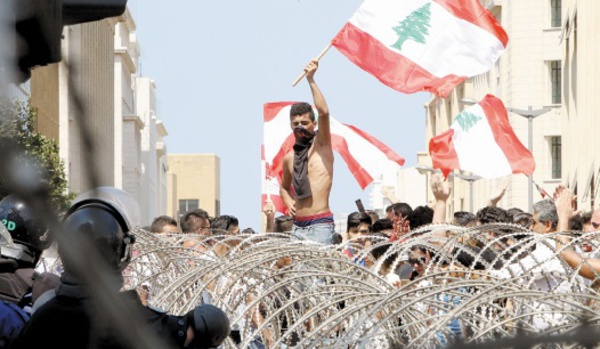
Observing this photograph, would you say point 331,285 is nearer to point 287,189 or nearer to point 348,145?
point 287,189

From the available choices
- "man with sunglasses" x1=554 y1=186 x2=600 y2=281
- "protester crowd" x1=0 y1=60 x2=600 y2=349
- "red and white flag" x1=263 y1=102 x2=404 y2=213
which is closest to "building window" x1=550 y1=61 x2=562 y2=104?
"red and white flag" x1=263 y1=102 x2=404 y2=213

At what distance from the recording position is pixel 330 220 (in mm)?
9461

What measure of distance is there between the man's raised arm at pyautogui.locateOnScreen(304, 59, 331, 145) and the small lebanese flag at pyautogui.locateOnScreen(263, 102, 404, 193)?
8.76 metres

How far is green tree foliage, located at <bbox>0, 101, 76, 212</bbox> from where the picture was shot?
123 cm

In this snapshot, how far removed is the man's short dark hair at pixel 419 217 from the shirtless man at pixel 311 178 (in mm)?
2589

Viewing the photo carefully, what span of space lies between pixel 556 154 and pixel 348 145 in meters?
34.0

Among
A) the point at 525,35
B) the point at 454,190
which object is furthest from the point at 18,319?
the point at 454,190

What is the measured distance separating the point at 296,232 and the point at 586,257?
288cm

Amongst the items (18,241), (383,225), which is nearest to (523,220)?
(383,225)

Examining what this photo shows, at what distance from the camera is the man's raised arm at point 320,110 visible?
8953 millimetres

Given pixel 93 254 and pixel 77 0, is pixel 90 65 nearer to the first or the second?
pixel 93 254

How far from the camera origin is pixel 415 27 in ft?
49.4

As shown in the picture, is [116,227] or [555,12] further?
[555,12]

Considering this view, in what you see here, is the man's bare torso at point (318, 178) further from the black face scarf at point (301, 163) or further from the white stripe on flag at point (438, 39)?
the white stripe on flag at point (438, 39)
